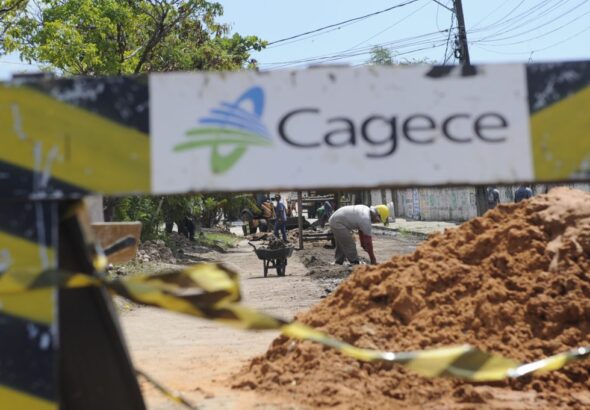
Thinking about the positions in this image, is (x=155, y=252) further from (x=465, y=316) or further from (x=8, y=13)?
(x=465, y=316)

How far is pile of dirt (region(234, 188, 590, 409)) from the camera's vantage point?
18.7 ft

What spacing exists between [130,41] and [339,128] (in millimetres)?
19022

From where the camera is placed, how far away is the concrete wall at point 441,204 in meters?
38.2

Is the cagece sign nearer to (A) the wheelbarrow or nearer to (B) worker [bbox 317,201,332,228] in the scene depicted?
(A) the wheelbarrow

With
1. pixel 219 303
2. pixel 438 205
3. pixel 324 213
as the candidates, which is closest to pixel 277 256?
pixel 219 303

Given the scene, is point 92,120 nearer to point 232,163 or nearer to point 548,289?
point 232,163

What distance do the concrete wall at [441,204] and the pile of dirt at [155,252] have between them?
581 inches

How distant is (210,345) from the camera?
357 inches

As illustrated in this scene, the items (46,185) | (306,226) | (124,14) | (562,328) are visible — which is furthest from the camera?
(306,226)

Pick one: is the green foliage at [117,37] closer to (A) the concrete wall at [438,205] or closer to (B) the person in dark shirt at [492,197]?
(B) the person in dark shirt at [492,197]

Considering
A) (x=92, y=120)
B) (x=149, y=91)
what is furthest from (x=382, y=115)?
(x=92, y=120)

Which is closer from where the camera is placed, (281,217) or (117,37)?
(117,37)

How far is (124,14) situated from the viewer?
19.3m

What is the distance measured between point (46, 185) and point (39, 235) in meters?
0.19
